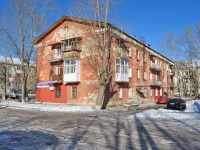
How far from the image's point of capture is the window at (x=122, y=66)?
26.2 metres

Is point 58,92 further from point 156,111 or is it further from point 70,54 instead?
point 156,111

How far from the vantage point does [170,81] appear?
165 ft

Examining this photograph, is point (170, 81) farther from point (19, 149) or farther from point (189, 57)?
point (19, 149)

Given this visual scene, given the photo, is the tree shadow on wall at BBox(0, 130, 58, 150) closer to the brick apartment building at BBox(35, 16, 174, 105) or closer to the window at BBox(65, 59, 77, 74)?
the brick apartment building at BBox(35, 16, 174, 105)

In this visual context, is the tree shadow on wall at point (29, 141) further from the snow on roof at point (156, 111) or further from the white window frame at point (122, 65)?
the white window frame at point (122, 65)

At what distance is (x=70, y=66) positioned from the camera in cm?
2647

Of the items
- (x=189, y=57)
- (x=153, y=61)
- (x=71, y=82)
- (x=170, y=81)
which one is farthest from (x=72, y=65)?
(x=170, y=81)

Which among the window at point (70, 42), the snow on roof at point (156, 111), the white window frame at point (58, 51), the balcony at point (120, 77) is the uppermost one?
the window at point (70, 42)

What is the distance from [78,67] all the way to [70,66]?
4.13ft

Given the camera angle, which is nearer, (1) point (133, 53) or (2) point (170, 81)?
(1) point (133, 53)

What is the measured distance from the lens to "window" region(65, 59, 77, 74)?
26228 millimetres

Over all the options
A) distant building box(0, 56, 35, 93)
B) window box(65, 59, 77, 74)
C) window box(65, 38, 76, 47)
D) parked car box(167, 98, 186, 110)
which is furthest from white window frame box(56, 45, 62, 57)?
parked car box(167, 98, 186, 110)

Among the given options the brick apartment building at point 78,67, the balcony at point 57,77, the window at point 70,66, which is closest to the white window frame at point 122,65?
the brick apartment building at point 78,67

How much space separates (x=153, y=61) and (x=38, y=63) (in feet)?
69.9
